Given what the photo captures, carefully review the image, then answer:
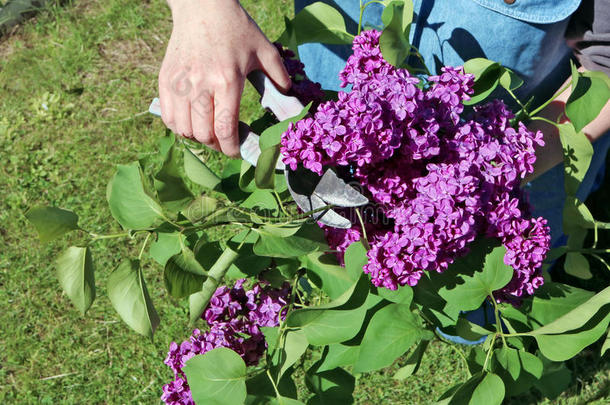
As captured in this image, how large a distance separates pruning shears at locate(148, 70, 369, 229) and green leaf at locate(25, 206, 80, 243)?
0.24 metres

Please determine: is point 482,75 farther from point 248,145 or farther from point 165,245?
point 165,245

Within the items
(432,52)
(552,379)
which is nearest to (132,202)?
(432,52)

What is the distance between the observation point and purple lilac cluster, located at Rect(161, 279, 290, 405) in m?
0.85

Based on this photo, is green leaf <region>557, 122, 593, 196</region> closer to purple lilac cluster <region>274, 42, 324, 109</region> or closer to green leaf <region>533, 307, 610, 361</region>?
green leaf <region>533, 307, 610, 361</region>

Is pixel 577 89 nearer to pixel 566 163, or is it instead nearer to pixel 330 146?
pixel 566 163

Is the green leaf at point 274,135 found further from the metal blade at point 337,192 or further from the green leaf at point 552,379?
the green leaf at point 552,379

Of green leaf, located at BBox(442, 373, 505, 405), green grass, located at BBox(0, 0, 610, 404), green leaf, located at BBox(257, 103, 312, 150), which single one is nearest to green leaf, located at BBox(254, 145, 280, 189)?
green leaf, located at BBox(257, 103, 312, 150)

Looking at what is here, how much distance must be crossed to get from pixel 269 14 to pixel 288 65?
167 centimetres

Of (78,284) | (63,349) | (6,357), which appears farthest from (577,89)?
(6,357)

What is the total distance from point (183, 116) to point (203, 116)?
1.1 inches

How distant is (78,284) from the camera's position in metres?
0.70

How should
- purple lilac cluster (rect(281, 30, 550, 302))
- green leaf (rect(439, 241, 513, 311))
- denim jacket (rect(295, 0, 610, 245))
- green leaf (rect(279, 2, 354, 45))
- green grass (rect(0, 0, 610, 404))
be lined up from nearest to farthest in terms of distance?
1. purple lilac cluster (rect(281, 30, 550, 302))
2. green leaf (rect(439, 241, 513, 311))
3. green leaf (rect(279, 2, 354, 45))
4. denim jacket (rect(295, 0, 610, 245))
5. green grass (rect(0, 0, 610, 404))

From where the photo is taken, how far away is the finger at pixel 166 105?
786 mm

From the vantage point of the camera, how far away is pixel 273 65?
77 centimetres
